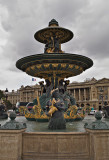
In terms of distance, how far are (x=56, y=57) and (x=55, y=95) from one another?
3.65 m

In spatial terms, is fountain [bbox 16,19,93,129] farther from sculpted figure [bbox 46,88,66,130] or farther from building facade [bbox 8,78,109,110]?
building facade [bbox 8,78,109,110]

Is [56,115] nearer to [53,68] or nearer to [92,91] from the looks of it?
[53,68]

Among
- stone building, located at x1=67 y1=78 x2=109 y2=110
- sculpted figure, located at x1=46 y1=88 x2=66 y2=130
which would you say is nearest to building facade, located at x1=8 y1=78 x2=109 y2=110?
stone building, located at x1=67 y1=78 x2=109 y2=110

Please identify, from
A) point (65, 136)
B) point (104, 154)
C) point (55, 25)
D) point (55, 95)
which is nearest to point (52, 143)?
point (65, 136)

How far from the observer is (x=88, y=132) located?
15.8ft

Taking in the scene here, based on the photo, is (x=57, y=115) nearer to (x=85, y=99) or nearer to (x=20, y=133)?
(x=20, y=133)

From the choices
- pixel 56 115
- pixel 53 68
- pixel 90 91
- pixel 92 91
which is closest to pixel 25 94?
pixel 90 91

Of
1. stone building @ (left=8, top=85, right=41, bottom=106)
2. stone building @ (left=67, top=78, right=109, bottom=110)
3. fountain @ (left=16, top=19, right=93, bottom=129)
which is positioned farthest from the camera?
stone building @ (left=8, top=85, right=41, bottom=106)

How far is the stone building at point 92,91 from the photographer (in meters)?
92.9

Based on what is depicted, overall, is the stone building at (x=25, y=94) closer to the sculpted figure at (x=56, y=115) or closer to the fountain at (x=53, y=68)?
the fountain at (x=53, y=68)

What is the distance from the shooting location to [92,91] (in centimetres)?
9544

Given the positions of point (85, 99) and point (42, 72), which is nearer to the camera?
point (42, 72)

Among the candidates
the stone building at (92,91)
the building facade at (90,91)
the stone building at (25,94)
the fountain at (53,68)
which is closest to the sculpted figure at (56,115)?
the fountain at (53,68)

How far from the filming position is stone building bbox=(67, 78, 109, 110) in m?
92.9
